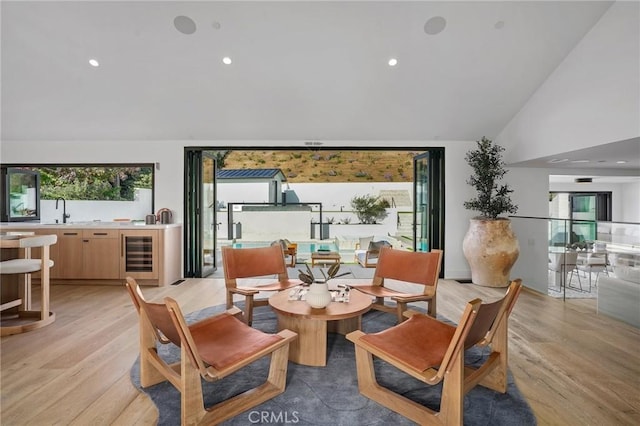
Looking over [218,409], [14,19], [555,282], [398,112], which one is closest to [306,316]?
[218,409]

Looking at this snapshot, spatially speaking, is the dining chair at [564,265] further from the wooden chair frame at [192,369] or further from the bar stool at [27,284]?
the bar stool at [27,284]

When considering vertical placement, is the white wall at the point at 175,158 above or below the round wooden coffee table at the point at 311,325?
above

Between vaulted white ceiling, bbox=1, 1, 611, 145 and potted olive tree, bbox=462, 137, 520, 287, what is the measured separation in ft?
1.95

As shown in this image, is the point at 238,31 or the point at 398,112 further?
the point at 398,112

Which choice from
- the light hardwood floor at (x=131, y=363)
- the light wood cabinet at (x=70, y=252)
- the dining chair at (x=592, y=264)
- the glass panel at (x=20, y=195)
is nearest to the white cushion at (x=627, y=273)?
the dining chair at (x=592, y=264)

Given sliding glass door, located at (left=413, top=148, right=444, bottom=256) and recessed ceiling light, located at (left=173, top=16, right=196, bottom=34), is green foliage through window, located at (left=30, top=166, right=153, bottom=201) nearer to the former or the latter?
recessed ceiling light, located at (left=173, top=16, right=196, bottom=34)

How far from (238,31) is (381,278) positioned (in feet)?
9.89

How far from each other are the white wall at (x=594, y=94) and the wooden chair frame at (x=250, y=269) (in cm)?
349

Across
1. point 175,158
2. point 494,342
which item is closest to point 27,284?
point 175,158

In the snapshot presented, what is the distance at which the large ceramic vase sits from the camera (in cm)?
454

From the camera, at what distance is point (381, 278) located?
3355mm

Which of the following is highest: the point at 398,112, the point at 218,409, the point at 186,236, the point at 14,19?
the point at 14,19

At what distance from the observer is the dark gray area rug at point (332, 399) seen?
1.76m

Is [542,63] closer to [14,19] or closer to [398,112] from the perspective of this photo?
[398,112]
